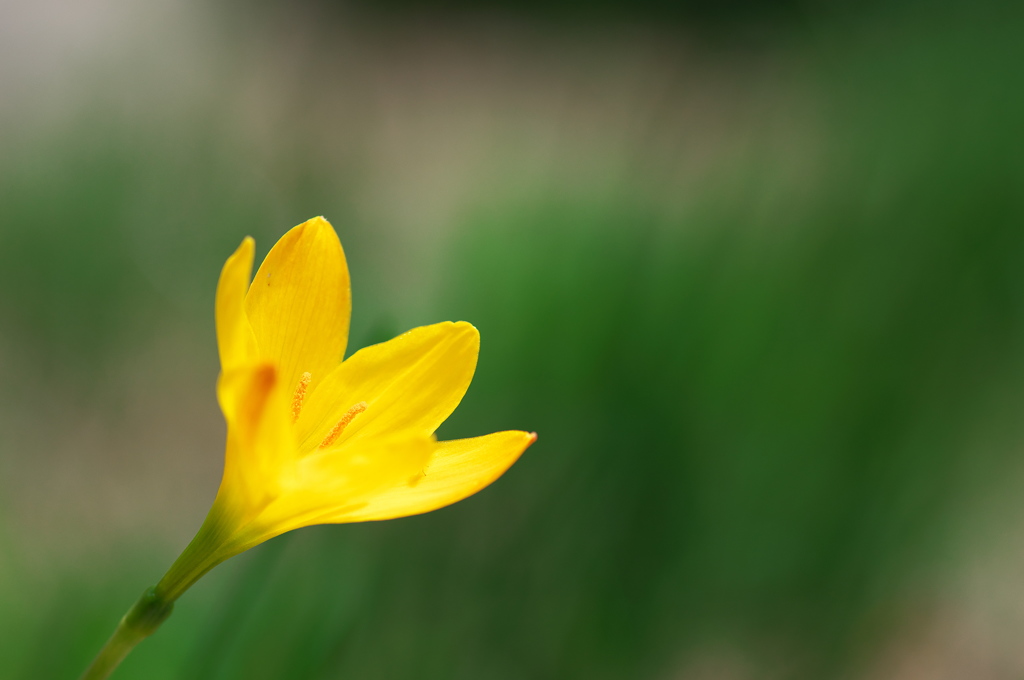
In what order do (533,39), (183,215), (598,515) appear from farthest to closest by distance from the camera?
(533,39), (183,215), (598,515)

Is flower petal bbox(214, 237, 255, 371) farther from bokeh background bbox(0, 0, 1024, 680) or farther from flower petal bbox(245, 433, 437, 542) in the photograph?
bokeh background bbox(0, 0, 1024, 680)

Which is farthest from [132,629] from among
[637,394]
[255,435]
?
[637,394]

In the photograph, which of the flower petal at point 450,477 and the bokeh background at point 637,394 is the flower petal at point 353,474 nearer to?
the flower petal at point 450,477

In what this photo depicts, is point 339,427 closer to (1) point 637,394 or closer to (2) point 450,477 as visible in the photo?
(2) point 450,477

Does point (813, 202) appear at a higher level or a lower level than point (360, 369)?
higher

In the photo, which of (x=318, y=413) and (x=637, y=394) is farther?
(x=637, y=394)

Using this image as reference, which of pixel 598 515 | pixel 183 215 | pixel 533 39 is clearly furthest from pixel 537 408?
pixel 533 39

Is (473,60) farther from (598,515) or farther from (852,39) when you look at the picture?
(598,515)

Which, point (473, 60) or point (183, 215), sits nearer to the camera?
point (183, 215)
